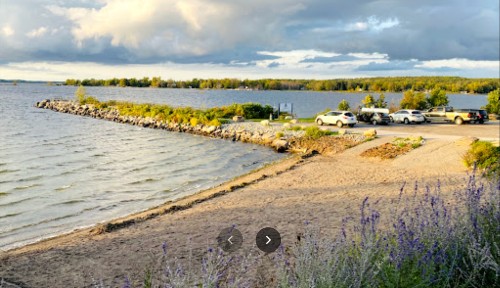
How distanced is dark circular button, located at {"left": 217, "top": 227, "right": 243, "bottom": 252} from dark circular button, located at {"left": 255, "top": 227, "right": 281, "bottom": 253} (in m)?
0.47

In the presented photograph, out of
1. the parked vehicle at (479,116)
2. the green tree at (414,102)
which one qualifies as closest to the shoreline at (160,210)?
the parked vehicle at (479,116)

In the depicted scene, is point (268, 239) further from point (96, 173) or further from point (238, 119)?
point (238, 119)

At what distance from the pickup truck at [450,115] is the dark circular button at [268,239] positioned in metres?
34.0

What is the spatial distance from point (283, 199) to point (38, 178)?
39.7 feet

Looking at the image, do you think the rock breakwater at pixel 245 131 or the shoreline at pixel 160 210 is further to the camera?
the rock breakwater at pixel 245 131

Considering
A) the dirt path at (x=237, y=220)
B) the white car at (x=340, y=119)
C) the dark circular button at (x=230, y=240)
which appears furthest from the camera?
the white car at (x=340, y=119)

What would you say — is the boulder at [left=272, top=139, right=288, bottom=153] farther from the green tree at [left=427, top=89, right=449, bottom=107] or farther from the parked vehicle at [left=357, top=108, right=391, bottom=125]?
the green tree at [left=427, top=89, right=449, bottom=107]

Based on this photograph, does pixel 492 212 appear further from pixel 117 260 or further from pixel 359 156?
pixel 359 156

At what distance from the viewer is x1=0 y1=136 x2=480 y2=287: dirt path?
9539mm

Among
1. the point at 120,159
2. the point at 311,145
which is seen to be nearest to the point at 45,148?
the point at 120,159

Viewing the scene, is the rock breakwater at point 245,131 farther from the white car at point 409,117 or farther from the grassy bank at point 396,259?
the grassy bank at point 396,259

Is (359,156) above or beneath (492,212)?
beneath

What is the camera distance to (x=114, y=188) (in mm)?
19219

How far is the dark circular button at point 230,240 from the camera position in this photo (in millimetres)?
10376
